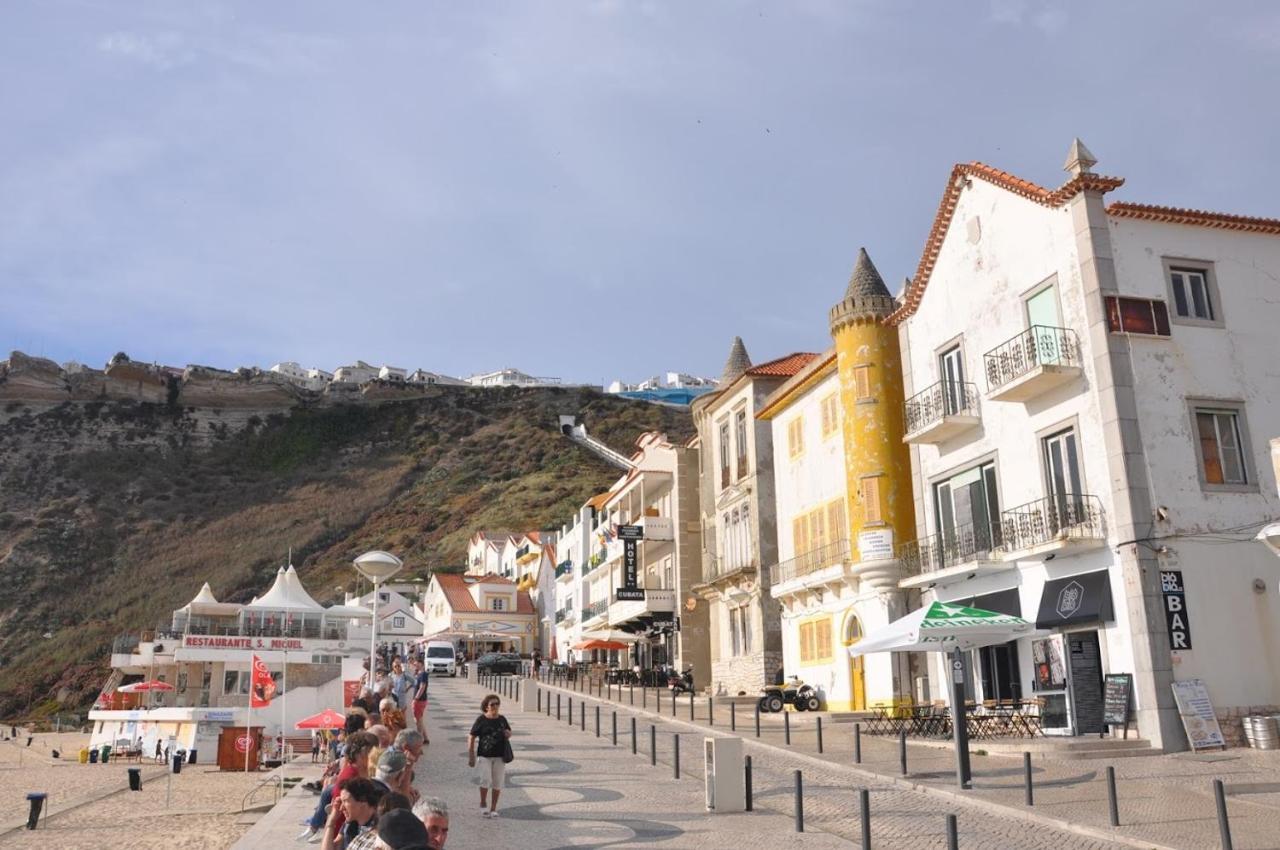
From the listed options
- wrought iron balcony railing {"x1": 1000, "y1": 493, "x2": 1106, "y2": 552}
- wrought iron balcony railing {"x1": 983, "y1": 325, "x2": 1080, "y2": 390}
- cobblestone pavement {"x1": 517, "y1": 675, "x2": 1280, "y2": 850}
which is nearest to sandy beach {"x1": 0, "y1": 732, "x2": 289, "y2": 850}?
cobblestone pavement {"x1": 517, "y1": 675, "x2": 1280, "y2": 850}

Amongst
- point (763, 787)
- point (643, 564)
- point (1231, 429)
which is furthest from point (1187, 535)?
point (643, 564)

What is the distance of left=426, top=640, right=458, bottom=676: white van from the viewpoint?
188 feet

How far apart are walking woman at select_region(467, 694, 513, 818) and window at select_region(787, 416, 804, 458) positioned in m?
20.1

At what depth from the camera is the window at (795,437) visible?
104 ft

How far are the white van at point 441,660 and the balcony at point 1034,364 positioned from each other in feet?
138

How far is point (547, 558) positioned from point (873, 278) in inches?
1963

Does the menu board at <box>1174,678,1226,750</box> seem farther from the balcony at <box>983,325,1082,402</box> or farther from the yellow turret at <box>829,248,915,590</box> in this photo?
the yellow turret at <box>829,248,915,590</box>

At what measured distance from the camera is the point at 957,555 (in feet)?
75.4

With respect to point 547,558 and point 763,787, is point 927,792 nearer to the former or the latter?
point 763,787

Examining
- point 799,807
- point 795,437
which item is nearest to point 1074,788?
point 799,807

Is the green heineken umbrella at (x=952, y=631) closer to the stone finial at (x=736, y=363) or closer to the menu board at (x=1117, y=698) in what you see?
the menu board at (x=1117, y=698)

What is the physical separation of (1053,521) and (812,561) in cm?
1100

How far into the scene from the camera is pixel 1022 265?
71.1ft

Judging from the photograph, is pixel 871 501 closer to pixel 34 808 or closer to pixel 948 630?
pixel 948 630
